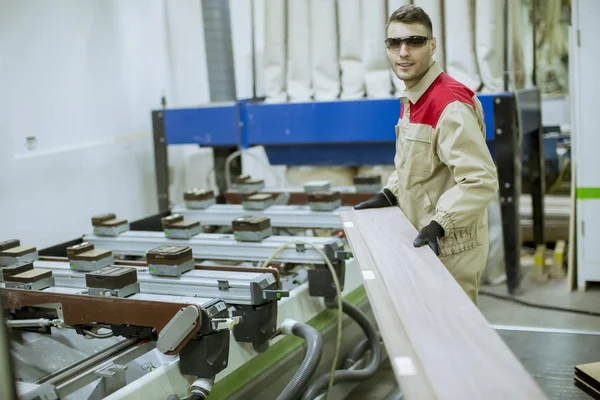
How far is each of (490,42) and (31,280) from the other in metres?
2.81

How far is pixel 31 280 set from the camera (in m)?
2.46

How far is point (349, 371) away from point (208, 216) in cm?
123

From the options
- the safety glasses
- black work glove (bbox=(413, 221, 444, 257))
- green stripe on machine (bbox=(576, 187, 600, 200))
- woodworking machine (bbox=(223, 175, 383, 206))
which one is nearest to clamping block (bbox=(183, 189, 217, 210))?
woodworking machine (bbox=(223, 175, 383, 206))

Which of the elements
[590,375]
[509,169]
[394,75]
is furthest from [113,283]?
[394,75]

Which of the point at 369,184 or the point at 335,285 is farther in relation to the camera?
the point at 369,184

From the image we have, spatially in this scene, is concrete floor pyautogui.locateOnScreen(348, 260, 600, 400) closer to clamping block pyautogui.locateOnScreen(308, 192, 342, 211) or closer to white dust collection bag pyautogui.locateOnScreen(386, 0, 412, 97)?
clamping block pyautogui.locateOnScreen(308, 192, 342, 211)

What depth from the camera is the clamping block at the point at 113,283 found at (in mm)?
2289

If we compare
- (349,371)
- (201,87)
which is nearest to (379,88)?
(201,87)

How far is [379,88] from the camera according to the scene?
4.26 meters

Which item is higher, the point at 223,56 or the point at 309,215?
the point at 223,56

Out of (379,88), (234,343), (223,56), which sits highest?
(223,56)

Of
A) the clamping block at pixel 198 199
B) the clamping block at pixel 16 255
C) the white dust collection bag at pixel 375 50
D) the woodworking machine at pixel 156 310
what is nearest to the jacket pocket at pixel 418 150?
the woodworking machine at pixel 156 310

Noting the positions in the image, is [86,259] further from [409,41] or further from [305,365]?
[409,41]

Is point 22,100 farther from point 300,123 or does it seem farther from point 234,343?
point 234,343
